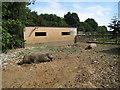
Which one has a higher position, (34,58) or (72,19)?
(72,19)

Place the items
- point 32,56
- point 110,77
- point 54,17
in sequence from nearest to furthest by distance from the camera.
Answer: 1. point 110,77
2. point 32,56
3. point 54,17

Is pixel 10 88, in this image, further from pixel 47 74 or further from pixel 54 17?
pixel 54 17

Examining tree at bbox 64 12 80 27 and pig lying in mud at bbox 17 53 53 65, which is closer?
pig lying in mud at bbox 17 53 53 65

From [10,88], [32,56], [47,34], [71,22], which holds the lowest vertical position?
[10,88]

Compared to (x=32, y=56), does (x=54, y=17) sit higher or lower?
higher

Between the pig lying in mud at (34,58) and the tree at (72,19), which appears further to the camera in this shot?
the tree at (72,19)

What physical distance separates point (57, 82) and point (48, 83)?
294 millimetres

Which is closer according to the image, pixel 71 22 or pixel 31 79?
pixel 31 79

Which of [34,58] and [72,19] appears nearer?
[34,58]

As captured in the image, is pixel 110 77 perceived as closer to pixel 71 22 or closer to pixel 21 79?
pixel 21 79

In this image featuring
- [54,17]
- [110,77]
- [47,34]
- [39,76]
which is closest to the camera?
[110,77]

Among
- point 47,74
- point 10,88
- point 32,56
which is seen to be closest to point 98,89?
point 47,74

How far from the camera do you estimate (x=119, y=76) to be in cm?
482

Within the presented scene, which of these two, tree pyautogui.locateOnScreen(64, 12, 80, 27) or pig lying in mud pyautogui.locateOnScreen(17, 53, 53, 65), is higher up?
tree pyautogui.locateOnScreen(64, 12, 80, 27)
